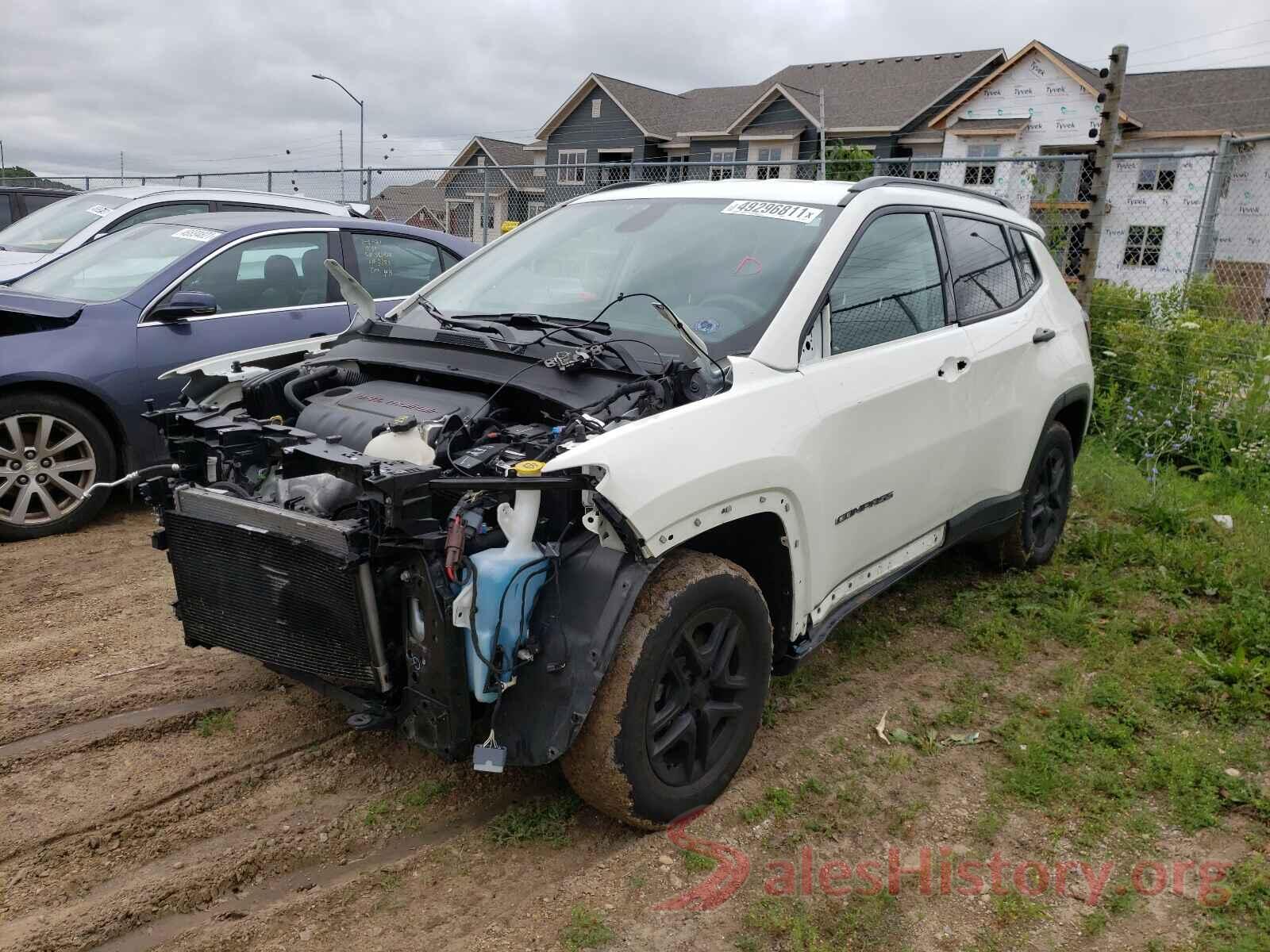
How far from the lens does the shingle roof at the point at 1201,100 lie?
1350 inches

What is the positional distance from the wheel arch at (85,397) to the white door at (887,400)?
4137mm

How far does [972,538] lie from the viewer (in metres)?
4.63

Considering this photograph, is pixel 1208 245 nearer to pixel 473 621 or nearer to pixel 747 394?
pixel 747 394

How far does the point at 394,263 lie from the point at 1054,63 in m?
33.5

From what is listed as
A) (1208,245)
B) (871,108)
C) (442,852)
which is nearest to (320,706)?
(442,852)

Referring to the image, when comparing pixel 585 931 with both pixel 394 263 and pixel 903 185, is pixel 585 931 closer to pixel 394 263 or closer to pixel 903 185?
pixel 903 185

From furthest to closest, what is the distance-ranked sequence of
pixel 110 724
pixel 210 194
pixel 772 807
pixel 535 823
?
pixel 210 194, pixel 110 724, pixel 772 807, pixel 535 823

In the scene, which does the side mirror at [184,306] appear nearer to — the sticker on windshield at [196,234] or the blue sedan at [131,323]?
the blue sedan at [131,323]

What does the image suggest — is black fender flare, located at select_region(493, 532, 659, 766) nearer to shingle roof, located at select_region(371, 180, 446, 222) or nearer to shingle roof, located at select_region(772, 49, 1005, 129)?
shingle roof, located at select_region(371, 180, 446, 222)

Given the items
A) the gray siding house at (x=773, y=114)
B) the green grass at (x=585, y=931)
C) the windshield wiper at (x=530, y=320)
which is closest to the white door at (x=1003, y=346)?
the windshield wiper at (x=530, y=320)

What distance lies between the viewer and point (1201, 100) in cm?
3550

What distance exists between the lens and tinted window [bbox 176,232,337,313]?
610 cm

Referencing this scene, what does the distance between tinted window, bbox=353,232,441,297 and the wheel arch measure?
1973mm

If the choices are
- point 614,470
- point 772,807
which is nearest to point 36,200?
point 614,470
